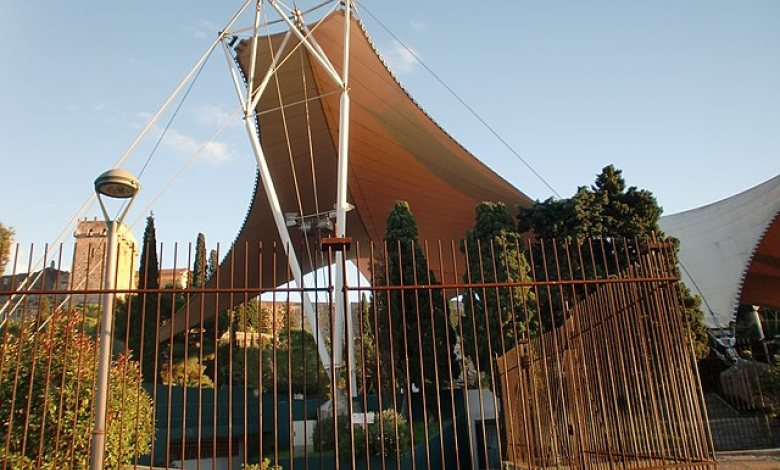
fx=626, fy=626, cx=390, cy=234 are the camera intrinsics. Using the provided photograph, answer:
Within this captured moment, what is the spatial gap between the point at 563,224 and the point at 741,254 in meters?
11.7

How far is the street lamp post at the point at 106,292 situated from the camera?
382 centimetres

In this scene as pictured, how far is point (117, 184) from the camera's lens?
440 cm

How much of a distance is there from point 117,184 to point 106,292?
2.74ft

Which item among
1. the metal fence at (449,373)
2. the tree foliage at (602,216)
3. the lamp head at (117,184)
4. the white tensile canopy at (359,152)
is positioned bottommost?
the metal fence at (449,373)

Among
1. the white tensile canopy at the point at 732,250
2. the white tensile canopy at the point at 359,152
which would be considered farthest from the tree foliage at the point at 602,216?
the white tensile canopy at the point at 732,250

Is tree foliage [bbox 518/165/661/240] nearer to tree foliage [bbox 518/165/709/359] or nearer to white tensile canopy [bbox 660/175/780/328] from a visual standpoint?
tree foliage [bbox 518/165/709/359]

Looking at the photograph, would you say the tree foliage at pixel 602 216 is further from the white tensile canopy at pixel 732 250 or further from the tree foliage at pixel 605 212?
the white tensile canopy at pixel 732 250

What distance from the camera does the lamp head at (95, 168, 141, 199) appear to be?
4352mm

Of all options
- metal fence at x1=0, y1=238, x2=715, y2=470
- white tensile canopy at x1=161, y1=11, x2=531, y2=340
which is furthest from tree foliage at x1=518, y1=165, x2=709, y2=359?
metal fence at x1=0, y1=238, x2=715, y2=470

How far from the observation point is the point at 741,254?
25.0 metres

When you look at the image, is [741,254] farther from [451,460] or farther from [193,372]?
[193,372]

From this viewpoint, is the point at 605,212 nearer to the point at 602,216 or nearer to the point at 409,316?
the point at 602,216

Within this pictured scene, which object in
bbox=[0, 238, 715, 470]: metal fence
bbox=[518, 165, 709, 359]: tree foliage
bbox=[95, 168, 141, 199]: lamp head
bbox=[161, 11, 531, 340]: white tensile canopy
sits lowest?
bbox=[0, 238, 715, 470]: metal fence

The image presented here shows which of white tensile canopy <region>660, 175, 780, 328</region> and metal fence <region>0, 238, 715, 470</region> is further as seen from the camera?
white tensile canopy <region>660, 175, 780, 328</region>
